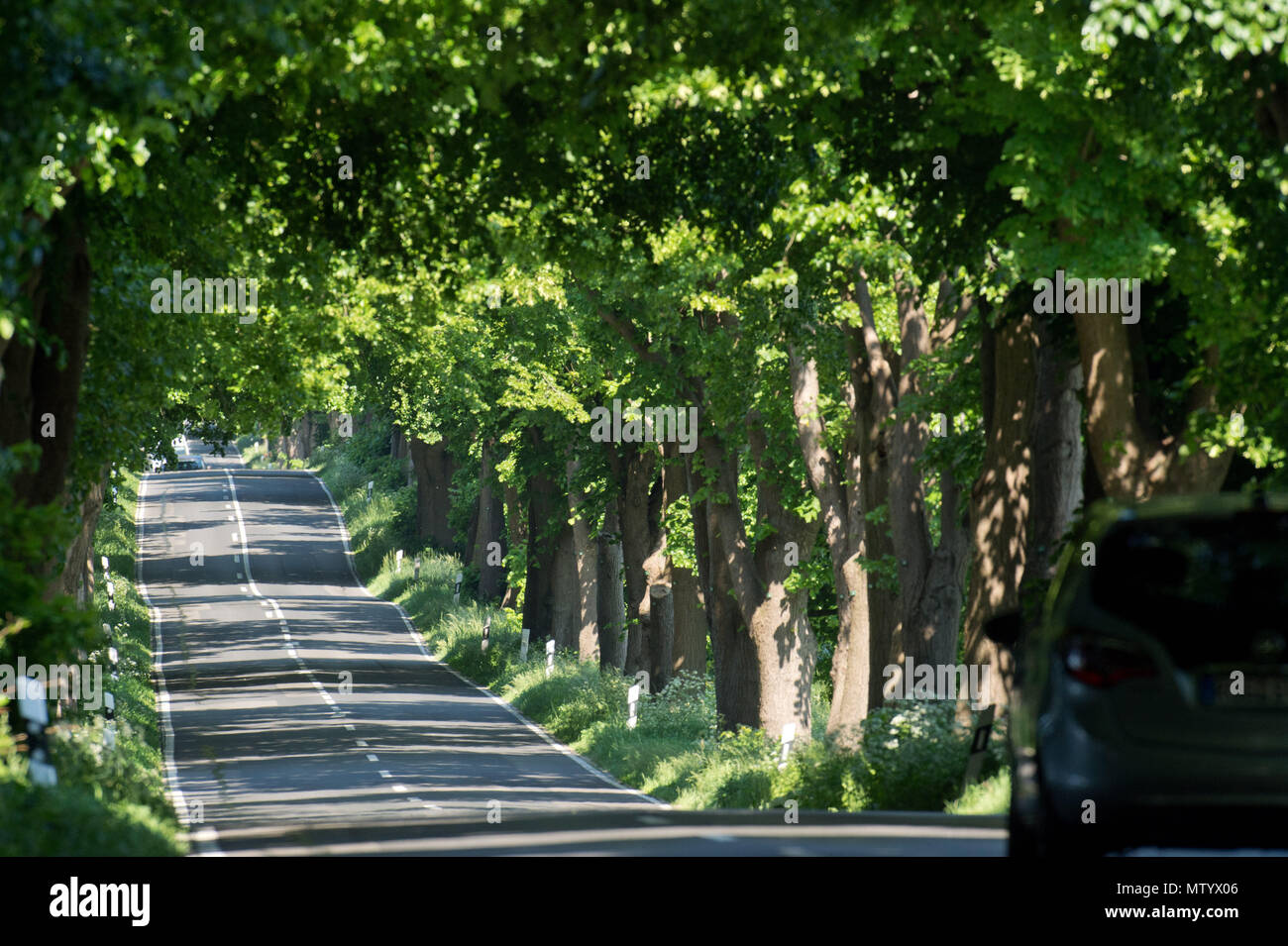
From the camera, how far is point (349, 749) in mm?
32188

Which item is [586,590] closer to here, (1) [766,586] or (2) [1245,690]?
(1) [766,586]

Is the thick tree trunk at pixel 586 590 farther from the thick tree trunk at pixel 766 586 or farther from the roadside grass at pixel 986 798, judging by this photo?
the roadside grass at pixel 986 798

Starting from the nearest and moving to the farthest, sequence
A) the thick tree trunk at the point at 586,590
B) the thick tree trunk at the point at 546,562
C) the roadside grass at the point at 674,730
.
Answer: the roadside grass at the point at 674,730, the thick tree trunk at the point at 546,562, the thick tree trunk at the point at 586,590

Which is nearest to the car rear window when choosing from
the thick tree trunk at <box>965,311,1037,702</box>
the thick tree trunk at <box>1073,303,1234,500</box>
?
the thick tree trunk at <box>1073,303,1234,500</box>

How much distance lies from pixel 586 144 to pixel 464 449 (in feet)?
136

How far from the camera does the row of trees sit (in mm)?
13359

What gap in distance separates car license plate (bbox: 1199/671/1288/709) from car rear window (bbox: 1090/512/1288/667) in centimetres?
8

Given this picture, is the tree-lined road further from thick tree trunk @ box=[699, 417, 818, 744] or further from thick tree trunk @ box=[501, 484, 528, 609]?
thick tree trunk @ box=[501, 484, 528, 609]

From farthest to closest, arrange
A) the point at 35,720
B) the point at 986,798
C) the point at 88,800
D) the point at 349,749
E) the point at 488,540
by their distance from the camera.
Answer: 1. the point at 488,540
2. the point at 349,749
3. the point at 986,798
4. the point at 35,720
5. the point at 88,800

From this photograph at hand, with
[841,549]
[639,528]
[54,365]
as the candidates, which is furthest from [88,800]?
[639,528]

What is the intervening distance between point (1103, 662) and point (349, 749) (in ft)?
83.8

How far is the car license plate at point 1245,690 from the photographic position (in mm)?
7656

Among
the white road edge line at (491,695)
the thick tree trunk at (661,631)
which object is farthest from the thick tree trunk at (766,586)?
the thick tree trunk at (661,631)

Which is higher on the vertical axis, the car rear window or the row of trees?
the row of trees
